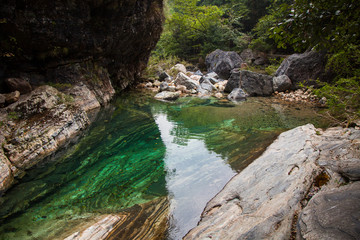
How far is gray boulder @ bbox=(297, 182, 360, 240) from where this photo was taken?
3.92 feet

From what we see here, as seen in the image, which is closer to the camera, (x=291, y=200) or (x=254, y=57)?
(x=291, y=200)

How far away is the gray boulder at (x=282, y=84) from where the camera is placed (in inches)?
414

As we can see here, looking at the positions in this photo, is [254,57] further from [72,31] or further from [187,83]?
[72,31]

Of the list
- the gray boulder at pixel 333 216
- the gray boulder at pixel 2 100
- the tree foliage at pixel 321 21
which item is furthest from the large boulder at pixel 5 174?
the tree foliage at pixel 321 21

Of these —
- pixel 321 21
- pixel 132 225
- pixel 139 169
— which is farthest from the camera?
pixel 139 169

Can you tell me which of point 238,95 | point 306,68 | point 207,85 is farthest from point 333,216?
point 207,85

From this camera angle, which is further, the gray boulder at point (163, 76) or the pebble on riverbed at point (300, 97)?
the gray boulder at point (163, 76)

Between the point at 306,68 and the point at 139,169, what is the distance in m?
10.5

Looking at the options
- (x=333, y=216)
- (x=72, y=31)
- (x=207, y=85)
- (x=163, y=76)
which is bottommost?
(x=207, y=85)

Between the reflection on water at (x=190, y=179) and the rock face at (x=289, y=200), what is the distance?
206mm

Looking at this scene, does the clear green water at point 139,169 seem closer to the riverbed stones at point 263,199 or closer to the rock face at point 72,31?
the riverbed stones at point 263,199

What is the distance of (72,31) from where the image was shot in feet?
21.2

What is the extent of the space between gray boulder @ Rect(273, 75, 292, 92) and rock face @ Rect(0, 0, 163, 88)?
23.3 feet

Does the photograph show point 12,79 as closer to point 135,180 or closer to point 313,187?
point 135,180
